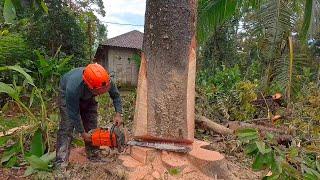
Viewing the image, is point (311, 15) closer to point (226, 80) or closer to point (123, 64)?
point (226, 80)

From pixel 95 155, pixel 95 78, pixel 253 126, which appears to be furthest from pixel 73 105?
pixel 253 126

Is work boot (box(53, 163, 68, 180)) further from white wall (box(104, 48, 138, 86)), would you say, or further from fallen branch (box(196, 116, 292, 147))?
white wall (box(104, 48, 138, 86))

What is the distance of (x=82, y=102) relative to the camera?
4.50m

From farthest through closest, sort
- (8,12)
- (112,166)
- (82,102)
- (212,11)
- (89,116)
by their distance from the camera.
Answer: (212,11) < (89,116) < (82,102) < (112,166) < (8,12)

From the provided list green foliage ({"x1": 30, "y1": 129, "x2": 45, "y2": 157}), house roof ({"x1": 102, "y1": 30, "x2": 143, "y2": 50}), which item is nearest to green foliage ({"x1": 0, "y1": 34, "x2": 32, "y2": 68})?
green foliage ({"x1": 30, "y1": 129, "x2": 45, "y2": 157})

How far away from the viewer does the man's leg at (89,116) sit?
15.0ft

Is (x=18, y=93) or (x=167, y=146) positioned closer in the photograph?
(x=167, y=146)

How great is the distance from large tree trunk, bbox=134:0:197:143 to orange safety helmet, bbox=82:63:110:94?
38 centimetres

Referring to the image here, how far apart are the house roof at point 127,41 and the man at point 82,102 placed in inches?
698

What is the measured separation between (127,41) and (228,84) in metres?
16.4

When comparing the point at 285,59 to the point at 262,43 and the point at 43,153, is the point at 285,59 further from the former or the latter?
the point at 43,153

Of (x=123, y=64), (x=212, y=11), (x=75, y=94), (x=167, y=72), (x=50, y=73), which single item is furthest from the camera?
(x=123, y=64)

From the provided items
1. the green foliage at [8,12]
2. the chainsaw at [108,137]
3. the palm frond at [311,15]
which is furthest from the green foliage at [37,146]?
the palm frond at [311,15]

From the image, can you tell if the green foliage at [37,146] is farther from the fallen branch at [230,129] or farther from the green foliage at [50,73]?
the green foliage at [50,73]
